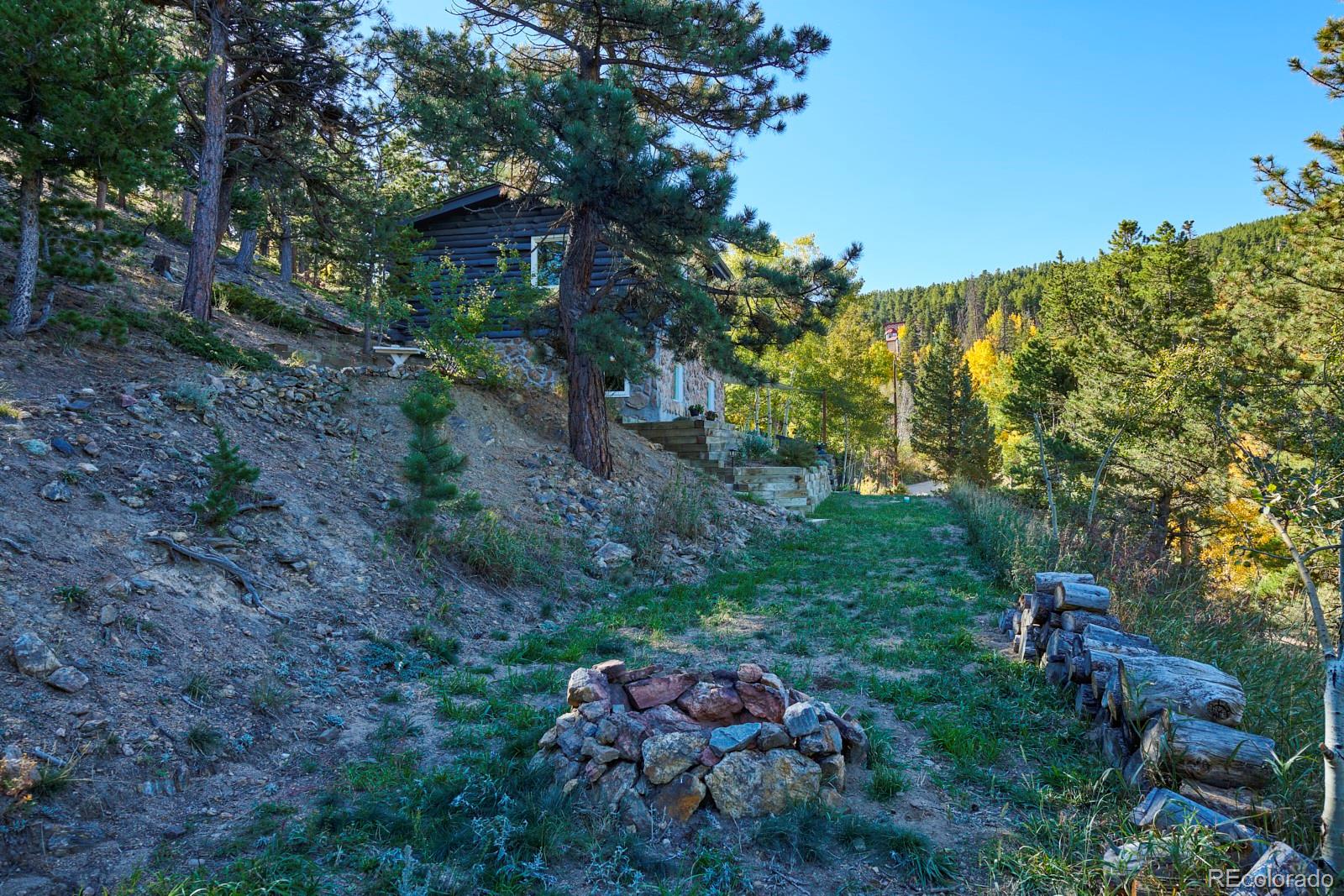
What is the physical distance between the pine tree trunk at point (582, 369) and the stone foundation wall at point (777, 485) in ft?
12.9

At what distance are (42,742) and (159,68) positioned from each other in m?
7.13

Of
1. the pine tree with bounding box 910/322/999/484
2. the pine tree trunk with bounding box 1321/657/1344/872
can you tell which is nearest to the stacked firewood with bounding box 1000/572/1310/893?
the pine tree trunk with bounding box 1321/657/1344/872

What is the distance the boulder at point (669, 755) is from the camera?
301cm

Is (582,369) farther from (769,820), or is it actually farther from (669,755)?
(769,820)

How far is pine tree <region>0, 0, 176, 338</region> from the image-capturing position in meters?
5.85

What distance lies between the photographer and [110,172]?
6.39 meters

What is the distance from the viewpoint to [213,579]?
4535mm

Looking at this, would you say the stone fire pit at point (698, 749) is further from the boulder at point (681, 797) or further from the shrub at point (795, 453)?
the shrub at point (795, 453)

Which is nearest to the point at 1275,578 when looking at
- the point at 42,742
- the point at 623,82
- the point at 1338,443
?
the point at 1338,443

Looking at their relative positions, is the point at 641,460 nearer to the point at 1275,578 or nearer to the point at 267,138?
the point at 267,138

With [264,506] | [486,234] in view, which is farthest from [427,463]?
[486,234]

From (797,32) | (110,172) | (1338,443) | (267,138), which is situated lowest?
(1338,443)

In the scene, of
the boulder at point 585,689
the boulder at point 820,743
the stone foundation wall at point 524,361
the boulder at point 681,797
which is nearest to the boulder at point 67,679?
the boulder at point 585,689

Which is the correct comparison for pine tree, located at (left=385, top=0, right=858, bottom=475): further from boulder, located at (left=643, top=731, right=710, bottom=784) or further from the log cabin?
boulder, located at (left=643, top=731, right=710, bottom=784)
